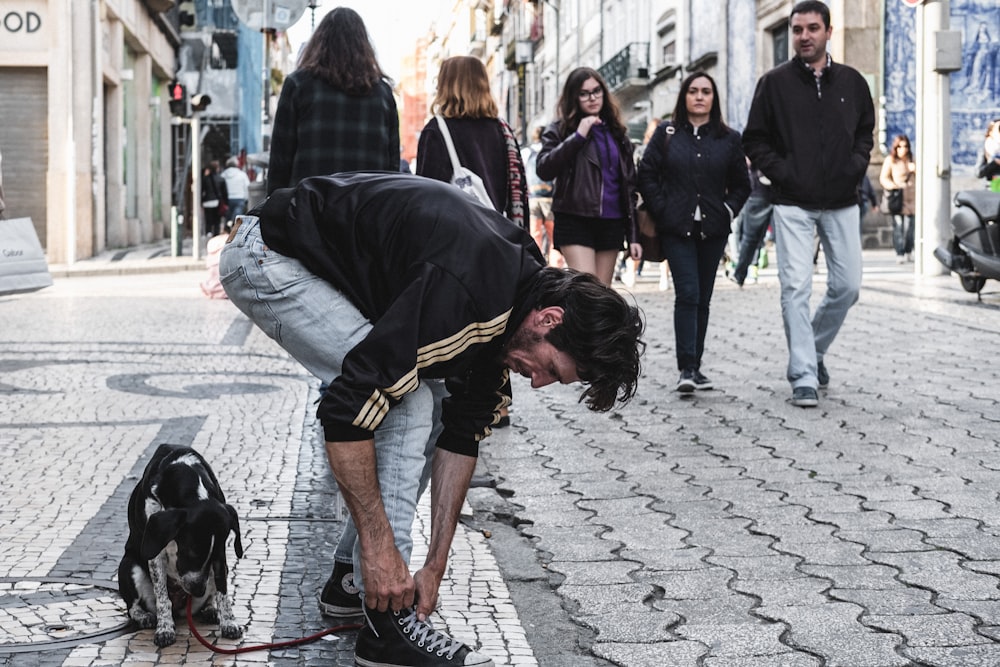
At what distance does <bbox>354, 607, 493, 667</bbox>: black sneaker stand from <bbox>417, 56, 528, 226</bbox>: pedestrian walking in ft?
11.8

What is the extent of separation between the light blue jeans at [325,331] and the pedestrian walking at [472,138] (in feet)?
10.8

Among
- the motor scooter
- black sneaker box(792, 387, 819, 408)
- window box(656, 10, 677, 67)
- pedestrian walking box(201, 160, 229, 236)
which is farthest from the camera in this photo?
window box(656, 10, 677, 67)

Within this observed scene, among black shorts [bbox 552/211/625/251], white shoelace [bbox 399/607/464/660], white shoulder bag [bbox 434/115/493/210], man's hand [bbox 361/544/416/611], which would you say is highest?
white shoulder bag [bbox 434/115/493/210]

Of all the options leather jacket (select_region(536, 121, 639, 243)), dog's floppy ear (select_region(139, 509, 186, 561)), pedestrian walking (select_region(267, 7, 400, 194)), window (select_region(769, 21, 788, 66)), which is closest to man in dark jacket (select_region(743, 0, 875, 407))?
leather jacket (select_region(536, 121, 639, 243))

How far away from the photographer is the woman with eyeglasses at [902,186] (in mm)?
20016

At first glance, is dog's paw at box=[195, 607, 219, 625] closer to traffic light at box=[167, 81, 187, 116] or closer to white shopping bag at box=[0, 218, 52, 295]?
white shopping bag at box=[0, 218, 52, 295]

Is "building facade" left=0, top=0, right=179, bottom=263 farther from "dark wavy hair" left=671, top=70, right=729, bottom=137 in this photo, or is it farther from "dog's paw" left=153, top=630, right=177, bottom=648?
"dog's paw" left=153, top=630, right=177, bottom=648

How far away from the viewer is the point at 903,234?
20453 millimetres

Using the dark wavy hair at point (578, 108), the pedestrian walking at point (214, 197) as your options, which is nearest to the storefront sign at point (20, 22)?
the pedestrian walking at point (214, 197)

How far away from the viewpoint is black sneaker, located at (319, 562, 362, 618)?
3682 mm

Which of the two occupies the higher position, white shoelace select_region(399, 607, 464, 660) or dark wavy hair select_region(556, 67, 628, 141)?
dark wavy hair select_region(556, 67, 628, 141)

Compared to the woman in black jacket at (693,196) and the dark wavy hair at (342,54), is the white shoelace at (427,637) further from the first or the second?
the woman in black jacket at (693,196)

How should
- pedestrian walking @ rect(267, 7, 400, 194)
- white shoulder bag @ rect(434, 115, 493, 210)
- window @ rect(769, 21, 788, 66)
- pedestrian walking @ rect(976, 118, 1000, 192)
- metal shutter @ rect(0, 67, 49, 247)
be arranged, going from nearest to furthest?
1. pedestrian walking @ rect(267, 7, 400, 194)
2. white shoulder bag @ rect(434, 115, 493, 210)
3. pedestrian walking @ rect(976, 118, 1000, 192)
4. metal shutter @ rect(0, 67, 49, 247)
5. window @ rect(769, 21, 788, 66)

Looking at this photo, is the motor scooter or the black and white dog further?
the motor scooter
